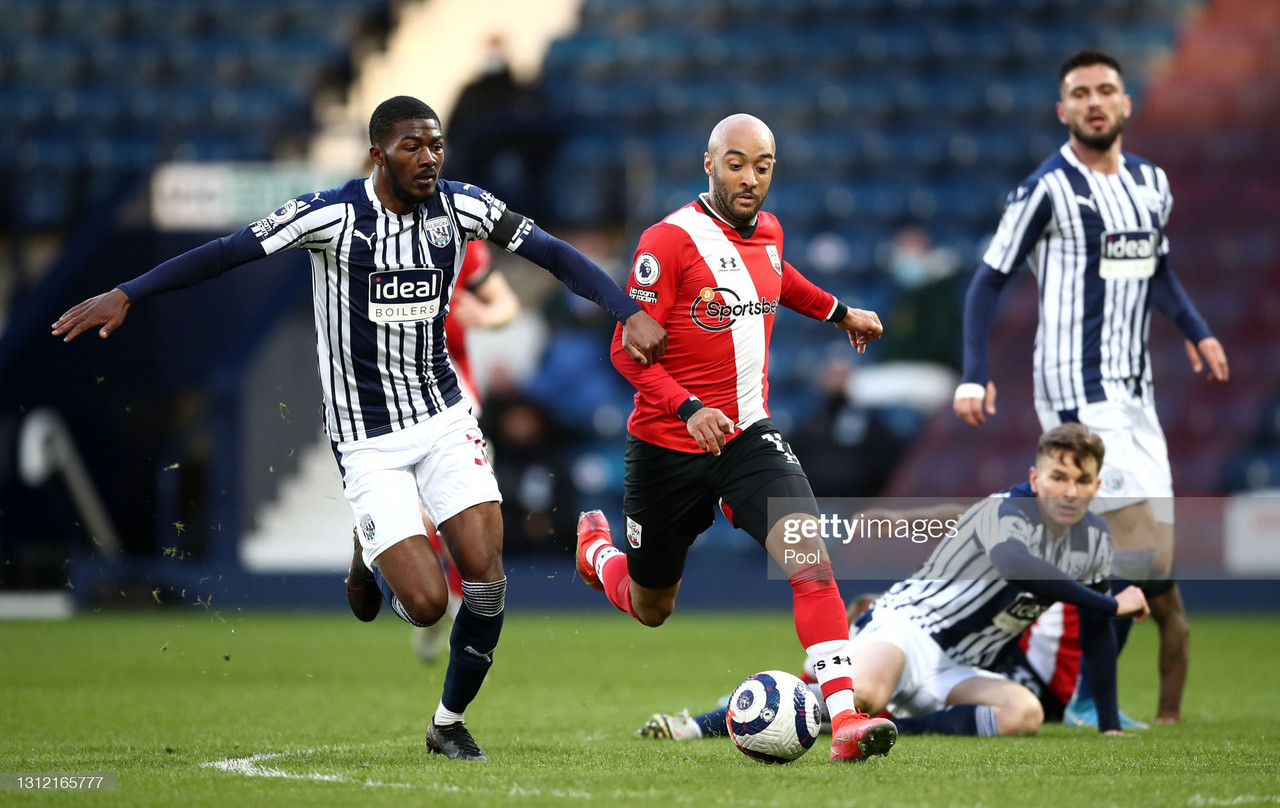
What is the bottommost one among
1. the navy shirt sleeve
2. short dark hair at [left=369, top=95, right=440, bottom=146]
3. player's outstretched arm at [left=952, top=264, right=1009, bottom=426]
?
player's outstretched arm at [left=952, top=264, right=1009, bottom=426]

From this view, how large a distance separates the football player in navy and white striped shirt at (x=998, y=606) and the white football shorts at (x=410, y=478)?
1672mm

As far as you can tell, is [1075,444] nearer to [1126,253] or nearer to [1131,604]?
[1131,604]

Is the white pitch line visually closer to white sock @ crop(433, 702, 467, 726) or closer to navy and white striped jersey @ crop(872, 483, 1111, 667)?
white sock @ crop(433, 702, 467, 726)

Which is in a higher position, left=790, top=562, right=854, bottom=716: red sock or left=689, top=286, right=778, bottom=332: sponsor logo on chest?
left=689, top=286, right=778, bottom=332: sponsor logo on chest

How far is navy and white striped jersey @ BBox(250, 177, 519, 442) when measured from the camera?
4938 mm

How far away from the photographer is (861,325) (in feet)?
17.6

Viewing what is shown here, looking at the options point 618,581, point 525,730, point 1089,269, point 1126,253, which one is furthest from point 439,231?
point 1126,253

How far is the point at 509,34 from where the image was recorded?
15414 mm

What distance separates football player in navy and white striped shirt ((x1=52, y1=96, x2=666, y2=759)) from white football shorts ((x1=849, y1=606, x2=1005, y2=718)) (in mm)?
1595

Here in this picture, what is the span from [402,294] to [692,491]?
3.85 ft

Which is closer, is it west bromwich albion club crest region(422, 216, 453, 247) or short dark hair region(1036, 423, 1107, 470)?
west bromwich albion club crest region(422, 216, 453, 247)

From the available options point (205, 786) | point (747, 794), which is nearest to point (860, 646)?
point (747, 794)

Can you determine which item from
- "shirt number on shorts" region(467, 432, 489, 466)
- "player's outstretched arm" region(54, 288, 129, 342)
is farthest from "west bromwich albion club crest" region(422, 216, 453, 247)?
"player's outstretched arm" region(54, 288, 129, 342)

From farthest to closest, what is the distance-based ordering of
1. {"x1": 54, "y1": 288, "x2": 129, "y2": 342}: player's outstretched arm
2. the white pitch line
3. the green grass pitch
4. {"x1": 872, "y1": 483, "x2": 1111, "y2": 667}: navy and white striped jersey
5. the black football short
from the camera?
{"x1": 872, "y1": 483, "x2": 1111, "y2": 667}: navy and white striped jersey → the black football short → {"x1": 54, "y1": 288, "x2": 129, "y2": 342}: player's outstretched arm → the white pitch line → the green grass pitch
